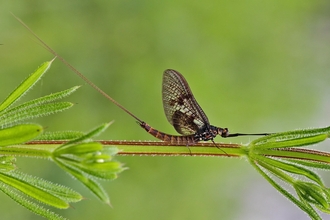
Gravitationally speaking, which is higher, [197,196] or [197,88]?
[197,88]

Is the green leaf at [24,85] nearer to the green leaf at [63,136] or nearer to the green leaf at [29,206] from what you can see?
the green leaf at [63,136]

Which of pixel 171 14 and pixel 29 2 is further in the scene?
pixel 171 14

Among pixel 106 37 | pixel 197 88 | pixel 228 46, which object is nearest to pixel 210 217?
pixel 197 88

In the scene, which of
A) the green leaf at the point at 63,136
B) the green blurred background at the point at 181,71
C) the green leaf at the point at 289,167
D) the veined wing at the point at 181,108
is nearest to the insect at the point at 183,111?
the veined wing at the point at 181,108

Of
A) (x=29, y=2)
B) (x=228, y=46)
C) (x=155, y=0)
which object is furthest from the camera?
(x=228, y=46)

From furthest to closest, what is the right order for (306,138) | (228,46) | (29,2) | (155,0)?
1. (228,46)
2. (155,0)
3. (29,2)
4. (306,138)

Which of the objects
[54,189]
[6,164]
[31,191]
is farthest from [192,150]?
[6,164]

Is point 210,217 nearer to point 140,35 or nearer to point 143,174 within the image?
point 143,174
